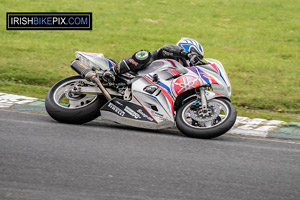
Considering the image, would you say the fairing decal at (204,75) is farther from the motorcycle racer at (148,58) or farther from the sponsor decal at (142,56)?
the sponsor decal at (142,56)

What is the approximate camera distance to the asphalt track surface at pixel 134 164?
512 centimetres

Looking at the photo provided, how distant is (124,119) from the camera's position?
739 centimetres

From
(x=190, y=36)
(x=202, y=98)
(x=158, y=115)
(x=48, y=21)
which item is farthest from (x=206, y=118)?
(x=48, y=21)

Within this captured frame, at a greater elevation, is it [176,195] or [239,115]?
[176,195]

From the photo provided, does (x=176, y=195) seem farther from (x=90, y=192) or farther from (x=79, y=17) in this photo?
(x=79, y=17)

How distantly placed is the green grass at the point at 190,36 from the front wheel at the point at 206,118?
6.68 feet

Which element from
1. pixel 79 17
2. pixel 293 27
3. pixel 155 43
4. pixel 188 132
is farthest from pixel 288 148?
pixel 79 17

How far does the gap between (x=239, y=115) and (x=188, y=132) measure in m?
2.13

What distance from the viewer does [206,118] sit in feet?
23.3

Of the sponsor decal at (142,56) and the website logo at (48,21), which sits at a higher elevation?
the sponsor decal at (142,56)

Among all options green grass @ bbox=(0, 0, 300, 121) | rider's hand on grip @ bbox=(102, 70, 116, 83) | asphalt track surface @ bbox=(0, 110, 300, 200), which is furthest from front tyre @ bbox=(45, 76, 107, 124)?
green grass @ bbox=(0, 0, 300, 121)

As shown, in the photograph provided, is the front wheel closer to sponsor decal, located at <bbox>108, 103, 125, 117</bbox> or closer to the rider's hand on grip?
sponsor decal, located at <bbox>108, 103, 125, 117</bbox>

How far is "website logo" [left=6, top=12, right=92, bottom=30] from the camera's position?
640 inches

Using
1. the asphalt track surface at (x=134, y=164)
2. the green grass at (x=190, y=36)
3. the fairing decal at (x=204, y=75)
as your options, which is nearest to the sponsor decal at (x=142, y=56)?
the fairing decal at (x=204, y=75)
